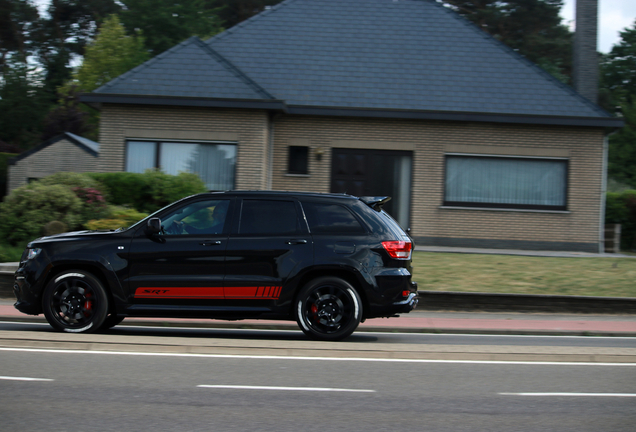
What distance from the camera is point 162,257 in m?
8.45

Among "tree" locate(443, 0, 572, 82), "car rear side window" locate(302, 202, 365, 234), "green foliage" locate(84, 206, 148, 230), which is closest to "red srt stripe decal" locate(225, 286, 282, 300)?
"car rear side window" locate(302, 202, 365, 234)

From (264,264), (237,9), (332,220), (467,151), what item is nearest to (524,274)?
(467,151)

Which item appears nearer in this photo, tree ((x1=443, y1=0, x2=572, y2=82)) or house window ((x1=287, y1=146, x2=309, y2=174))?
house window ((x1=287, y1=146, x2=309, y2=174))

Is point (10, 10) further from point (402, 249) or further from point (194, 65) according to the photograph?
point (402, 249)

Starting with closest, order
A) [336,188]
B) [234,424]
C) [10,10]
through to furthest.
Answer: [234,424], [336,188], [10,10]

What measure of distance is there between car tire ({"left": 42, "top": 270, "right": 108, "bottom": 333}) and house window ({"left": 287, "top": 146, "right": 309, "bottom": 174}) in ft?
38.5

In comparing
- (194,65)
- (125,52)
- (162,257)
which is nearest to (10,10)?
(125,52)

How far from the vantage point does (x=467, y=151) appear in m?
19.7

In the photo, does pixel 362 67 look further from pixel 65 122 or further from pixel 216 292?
pixel 65 122

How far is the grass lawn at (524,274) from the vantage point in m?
13.3

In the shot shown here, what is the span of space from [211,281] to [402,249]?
7.54 ft

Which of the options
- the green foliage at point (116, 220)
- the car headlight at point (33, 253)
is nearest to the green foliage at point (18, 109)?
the green foliage at point (116, 220)

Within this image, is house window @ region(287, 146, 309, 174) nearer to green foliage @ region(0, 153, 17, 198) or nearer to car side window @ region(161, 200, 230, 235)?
car side window @ region(161, 200, 230, 235)

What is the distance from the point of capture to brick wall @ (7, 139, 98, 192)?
938 inches
